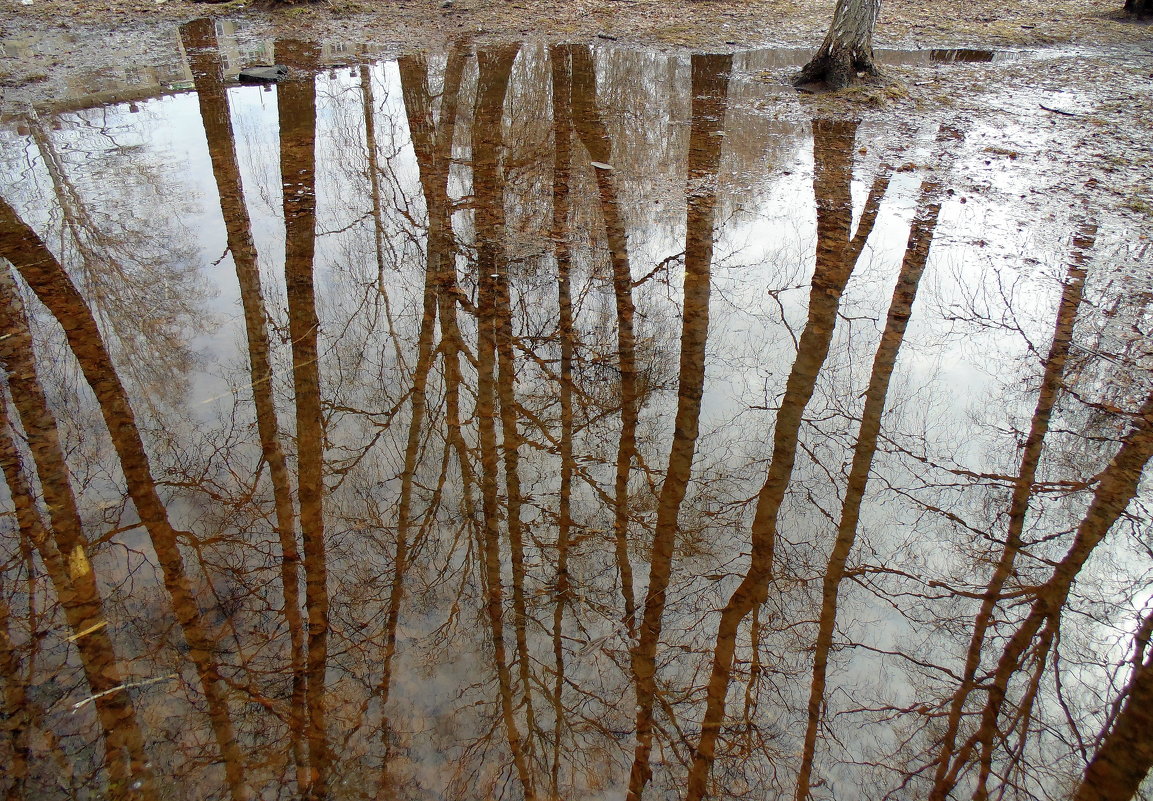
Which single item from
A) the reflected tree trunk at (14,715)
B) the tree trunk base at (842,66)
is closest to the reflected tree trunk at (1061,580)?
the reflected tree trunk at (14,715)

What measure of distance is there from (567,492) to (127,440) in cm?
237

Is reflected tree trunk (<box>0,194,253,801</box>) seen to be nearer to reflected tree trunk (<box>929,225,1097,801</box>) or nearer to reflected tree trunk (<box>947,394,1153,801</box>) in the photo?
reflected tree trunk (<box>929,225,1097,801</box>)

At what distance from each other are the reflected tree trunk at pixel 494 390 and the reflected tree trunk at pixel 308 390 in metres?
0.66

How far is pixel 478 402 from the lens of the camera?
13.3 ft

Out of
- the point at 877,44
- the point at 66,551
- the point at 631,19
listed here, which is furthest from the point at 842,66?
the point at 66,551

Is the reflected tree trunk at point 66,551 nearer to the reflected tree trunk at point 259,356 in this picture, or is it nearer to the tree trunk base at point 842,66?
the reflected tree trunk at point 259,356

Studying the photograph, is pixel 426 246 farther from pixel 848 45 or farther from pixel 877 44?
pixel 877 44

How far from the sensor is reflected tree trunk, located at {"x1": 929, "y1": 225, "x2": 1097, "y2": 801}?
98.5 inches

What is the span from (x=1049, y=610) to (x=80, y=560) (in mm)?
4155

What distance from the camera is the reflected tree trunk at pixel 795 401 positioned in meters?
2.57

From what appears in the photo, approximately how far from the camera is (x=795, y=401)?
406 cm

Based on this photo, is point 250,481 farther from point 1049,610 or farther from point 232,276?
point 1049,610

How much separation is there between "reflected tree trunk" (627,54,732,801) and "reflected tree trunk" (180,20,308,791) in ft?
3.96

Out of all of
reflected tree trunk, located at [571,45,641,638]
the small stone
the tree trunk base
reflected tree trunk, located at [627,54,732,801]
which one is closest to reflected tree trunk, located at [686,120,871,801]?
reflected tree trunk, located at [627,54,732,801]
